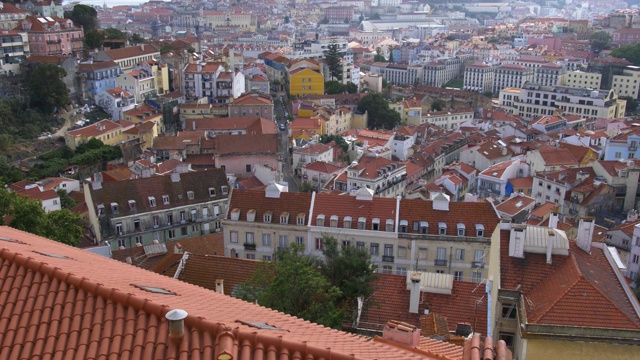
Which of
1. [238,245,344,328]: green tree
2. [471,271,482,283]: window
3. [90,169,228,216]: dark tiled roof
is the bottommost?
[471,271,482,283]: window

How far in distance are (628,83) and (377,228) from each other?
86488 mm

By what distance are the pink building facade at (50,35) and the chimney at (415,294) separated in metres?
59.1

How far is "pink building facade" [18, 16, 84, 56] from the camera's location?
6481cm

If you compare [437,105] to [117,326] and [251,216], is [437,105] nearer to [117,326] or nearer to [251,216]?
[251,216]

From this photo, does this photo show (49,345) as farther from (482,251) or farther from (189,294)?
(482,251)

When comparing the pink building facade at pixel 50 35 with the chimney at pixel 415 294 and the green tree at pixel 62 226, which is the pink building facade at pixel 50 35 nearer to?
the green tree at pixel 62 226

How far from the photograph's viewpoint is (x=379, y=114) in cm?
7456

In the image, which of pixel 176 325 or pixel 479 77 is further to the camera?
pixel 479 77

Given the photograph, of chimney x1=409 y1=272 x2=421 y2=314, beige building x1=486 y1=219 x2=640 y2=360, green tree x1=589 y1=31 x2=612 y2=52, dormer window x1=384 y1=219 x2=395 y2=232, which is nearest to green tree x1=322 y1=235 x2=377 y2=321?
chimney x1=409 y1=272 x2=421 y2=314

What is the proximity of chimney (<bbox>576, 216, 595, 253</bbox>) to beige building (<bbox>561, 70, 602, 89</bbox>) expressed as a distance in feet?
297

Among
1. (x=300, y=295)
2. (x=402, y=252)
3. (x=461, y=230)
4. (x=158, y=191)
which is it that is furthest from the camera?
(x=158, y=191)

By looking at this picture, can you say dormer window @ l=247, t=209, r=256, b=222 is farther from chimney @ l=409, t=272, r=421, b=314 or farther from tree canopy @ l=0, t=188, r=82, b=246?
chimney @ l=409, t=272, r=421, b=314

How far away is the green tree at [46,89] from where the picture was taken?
5703 centimetres

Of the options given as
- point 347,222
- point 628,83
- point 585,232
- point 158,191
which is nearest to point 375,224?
point 347,222
